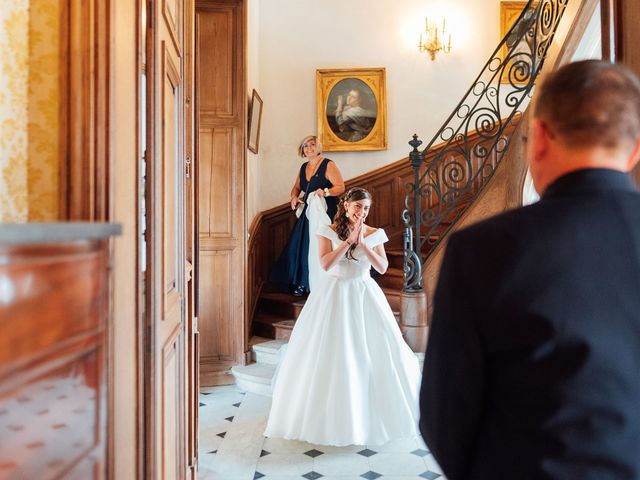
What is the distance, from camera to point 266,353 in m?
6.12

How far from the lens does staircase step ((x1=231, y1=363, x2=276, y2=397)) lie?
5656 mm

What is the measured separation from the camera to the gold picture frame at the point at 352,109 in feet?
28.1

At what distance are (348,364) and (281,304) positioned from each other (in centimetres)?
284

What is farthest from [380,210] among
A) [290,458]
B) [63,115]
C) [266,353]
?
[63,115]

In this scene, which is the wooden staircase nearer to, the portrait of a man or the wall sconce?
the portrait of a man

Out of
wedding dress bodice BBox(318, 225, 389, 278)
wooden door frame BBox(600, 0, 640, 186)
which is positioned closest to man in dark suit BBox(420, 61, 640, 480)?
wooden door frame BBox(600, 0, 640, 186)

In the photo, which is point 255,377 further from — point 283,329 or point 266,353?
point 283,329

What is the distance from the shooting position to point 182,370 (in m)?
2.79

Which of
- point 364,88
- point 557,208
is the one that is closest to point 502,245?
point 557,208

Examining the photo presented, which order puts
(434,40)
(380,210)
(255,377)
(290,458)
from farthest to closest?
(434,40), (380,210), (255,377), (290,458)

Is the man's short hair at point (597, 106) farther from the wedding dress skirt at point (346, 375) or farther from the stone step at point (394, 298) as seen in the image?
the stone step at point (394, 298)

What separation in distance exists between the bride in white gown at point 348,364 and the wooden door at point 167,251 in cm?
130

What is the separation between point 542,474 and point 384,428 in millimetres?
3313

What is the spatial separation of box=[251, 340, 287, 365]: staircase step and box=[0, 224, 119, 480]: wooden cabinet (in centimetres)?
481
